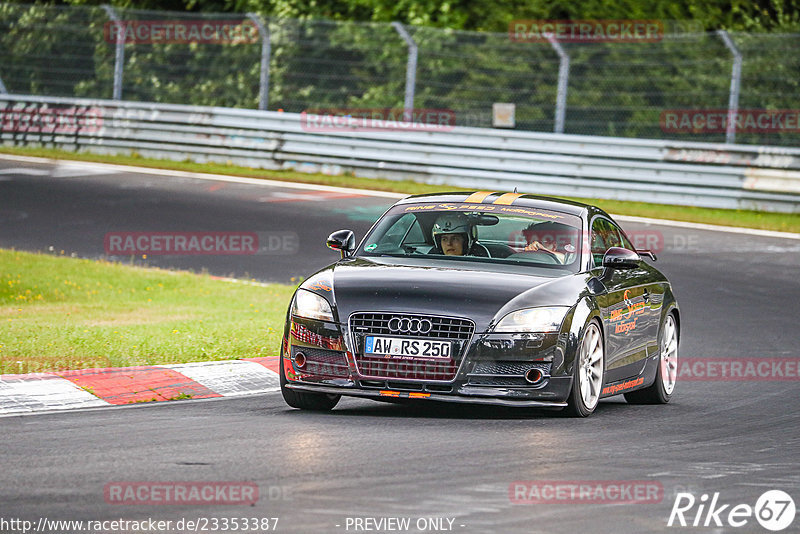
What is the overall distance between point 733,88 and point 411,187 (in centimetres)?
567

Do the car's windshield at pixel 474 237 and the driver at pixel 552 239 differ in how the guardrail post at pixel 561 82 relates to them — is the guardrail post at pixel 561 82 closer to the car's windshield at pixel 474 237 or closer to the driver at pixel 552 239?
the car's windshield at pixel 474 237

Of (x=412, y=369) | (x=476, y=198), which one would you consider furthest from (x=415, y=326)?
(x=476, y=198)

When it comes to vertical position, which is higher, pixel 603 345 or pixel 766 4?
pixel 766 4

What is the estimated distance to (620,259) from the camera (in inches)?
402

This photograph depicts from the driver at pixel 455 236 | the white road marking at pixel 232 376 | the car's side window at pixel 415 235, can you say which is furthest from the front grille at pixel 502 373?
the white road marking at pixel 232 376

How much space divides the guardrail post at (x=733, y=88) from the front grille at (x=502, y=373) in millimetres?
15673

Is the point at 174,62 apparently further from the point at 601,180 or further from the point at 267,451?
the point at 267,451

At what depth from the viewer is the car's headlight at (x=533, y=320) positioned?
9117 mm

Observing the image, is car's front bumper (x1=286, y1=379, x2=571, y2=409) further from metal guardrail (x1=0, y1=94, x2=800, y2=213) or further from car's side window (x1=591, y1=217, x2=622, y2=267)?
metal guardrail (x1=0, y1=94, x2=800, y2=213)

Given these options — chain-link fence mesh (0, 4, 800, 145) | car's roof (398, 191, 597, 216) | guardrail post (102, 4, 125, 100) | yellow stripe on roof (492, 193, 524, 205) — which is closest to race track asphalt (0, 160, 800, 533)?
car's roof (398, 191, 597, 216)

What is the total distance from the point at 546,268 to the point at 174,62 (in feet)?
67.3

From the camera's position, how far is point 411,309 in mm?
9109

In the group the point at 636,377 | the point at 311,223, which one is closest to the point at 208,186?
the point at 311,223

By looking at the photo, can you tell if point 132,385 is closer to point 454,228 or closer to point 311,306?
point 311,306
